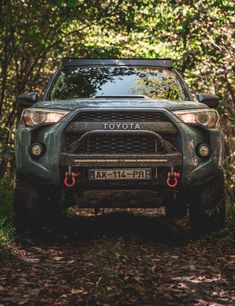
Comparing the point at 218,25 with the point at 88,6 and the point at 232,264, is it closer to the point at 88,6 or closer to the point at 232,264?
the point at 88,6

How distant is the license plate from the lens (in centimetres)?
514

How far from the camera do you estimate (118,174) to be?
514 cm

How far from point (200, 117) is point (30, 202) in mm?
1931

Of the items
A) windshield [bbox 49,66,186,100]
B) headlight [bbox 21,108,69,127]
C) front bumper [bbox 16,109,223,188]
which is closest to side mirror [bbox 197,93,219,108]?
windshield [bbox 49,66,186,100]

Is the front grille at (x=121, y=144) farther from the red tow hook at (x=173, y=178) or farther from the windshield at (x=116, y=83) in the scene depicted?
the windshield at (x=116, y=83)

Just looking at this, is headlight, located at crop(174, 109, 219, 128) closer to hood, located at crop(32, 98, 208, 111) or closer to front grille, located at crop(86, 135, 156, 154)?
hood, located at crop(32, 98, 208, 111)

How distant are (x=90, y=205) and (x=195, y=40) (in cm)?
633

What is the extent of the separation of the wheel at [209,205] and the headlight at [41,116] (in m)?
1.58

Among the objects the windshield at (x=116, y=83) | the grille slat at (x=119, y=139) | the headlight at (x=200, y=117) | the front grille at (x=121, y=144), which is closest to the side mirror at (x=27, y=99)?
the windshield at (x=116, y=83)

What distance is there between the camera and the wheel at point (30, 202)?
17.8ft

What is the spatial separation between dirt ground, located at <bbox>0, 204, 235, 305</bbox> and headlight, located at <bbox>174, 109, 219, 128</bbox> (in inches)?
48.0

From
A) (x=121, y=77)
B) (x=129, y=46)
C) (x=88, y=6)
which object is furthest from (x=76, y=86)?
(x=129, y=46)

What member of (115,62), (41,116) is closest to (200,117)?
(41,116)

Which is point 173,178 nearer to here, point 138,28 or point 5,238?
point 5,238
